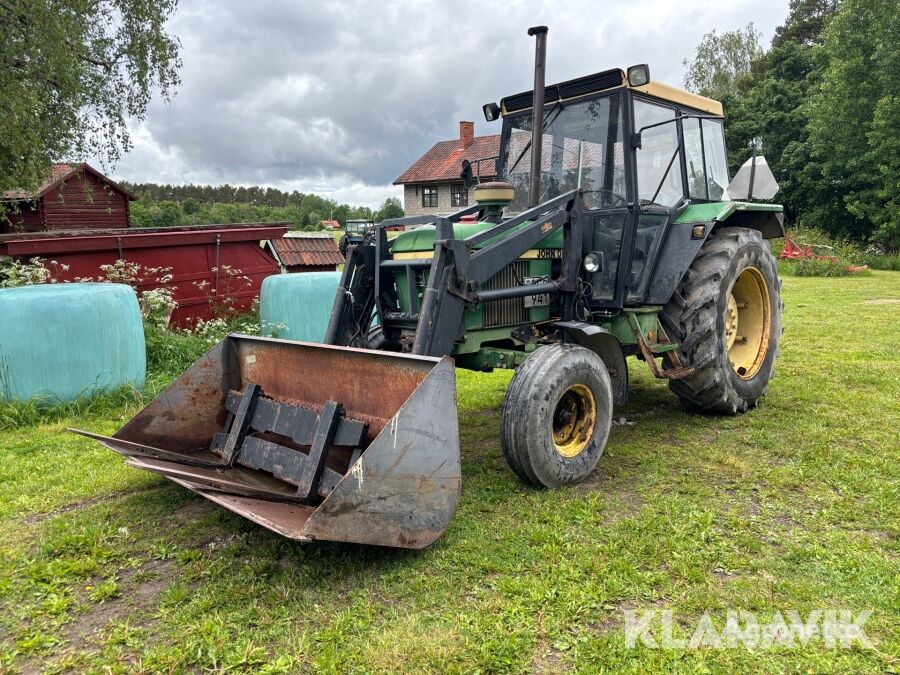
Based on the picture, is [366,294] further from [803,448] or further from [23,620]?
[803,448]

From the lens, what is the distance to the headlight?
15.5 feet

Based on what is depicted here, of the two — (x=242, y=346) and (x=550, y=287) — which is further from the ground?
(x=550, y=287)

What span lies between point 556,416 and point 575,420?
0.61ft

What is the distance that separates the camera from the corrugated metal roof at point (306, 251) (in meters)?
11.8

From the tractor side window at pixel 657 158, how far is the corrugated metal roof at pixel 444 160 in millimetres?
30632

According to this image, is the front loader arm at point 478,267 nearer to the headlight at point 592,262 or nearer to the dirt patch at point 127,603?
the headlight at point 592,262

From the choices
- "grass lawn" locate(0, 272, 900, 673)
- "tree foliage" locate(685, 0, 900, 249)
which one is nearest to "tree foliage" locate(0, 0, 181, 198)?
"grass lawn" locate(0, 272, 900, 673)

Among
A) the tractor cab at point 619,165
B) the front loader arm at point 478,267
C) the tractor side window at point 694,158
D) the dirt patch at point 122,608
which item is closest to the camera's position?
the dirt patch at point 122,608

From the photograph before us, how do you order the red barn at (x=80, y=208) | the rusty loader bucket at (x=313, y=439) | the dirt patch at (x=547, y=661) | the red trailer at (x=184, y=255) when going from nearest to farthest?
the dirt patch at (x=547, y=661) → the rusty loader bucket at (x=313, y=439) → the red trailer at (x=184, y=255) → the red barn at (x=80, y=208)

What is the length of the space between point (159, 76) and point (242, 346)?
34.1 ft

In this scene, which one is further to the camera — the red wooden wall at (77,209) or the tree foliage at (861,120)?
the red wooden wall at (77,209)

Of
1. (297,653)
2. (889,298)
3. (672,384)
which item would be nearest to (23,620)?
(297,653)

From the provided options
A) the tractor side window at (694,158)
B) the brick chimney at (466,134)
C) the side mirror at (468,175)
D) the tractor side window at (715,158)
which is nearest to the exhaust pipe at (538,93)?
the side mirror at (468,175)

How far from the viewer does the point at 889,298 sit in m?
13.9
